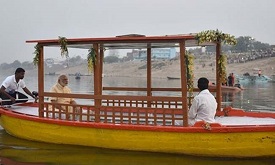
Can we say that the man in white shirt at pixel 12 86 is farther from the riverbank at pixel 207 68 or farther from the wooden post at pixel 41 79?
the riverbank at pixel 207 68

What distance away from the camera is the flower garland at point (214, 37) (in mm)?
7762

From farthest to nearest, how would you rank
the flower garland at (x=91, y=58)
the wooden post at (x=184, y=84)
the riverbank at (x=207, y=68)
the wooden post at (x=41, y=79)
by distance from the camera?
the riverbank at (x=207, y=68)
the wooden post at (x=41, y=79)
the flower garland at (x=91, y=58)
the wooden post at (x=184, y=84)

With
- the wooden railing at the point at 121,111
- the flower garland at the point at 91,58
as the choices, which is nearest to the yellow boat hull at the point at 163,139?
the wooden railing at the point at 121,111

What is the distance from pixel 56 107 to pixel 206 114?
3497mm

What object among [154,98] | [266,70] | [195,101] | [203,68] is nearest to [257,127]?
[195,101]

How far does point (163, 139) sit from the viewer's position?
7.93 metres

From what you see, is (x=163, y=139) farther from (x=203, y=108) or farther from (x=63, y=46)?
(x=63, y=46)

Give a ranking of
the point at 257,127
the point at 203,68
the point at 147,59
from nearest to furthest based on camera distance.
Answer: the point at 257,127
the point at 147,59
the point at 203,68

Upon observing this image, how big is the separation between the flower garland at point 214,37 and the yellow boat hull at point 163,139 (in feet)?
5.89

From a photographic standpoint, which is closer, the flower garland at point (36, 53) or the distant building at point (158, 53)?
the flower garland at point (36, 53)

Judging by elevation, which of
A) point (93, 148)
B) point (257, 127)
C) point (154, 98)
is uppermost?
point (154, 98)

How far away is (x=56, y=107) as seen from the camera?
9.22 metres

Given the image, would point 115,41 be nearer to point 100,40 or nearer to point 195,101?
point 100,40

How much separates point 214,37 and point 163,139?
7.54 ft
